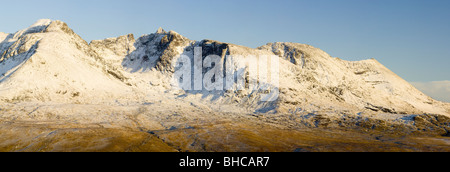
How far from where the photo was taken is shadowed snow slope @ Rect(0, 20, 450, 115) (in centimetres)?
7025

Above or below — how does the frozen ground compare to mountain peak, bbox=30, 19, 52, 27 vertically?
below

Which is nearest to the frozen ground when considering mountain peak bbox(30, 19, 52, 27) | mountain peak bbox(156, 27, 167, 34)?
mountain peak bbox(30, 19, 52, 27)

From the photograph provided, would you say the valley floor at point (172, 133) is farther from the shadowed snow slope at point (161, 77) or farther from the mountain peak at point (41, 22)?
the mountain peak at point (41, 22)

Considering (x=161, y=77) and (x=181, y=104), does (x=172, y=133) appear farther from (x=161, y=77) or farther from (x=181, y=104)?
(x=161, y=77)

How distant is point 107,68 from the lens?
96.0 meters

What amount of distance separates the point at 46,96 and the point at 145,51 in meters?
63.6

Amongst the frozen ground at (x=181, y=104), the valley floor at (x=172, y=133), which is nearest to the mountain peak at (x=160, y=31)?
the frozen ground at (x=181, y=104)

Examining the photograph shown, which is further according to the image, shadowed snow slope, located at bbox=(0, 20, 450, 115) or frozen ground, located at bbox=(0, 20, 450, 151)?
shadowed snow slope, located at bbox=(0, 20, 450, 115)

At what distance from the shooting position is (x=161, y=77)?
4126 inches

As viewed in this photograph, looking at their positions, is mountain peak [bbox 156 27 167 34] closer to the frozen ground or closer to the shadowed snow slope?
the shadowed snow slope

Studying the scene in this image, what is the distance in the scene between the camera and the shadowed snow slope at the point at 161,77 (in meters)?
70.2

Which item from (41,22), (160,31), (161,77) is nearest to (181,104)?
(161,77)
